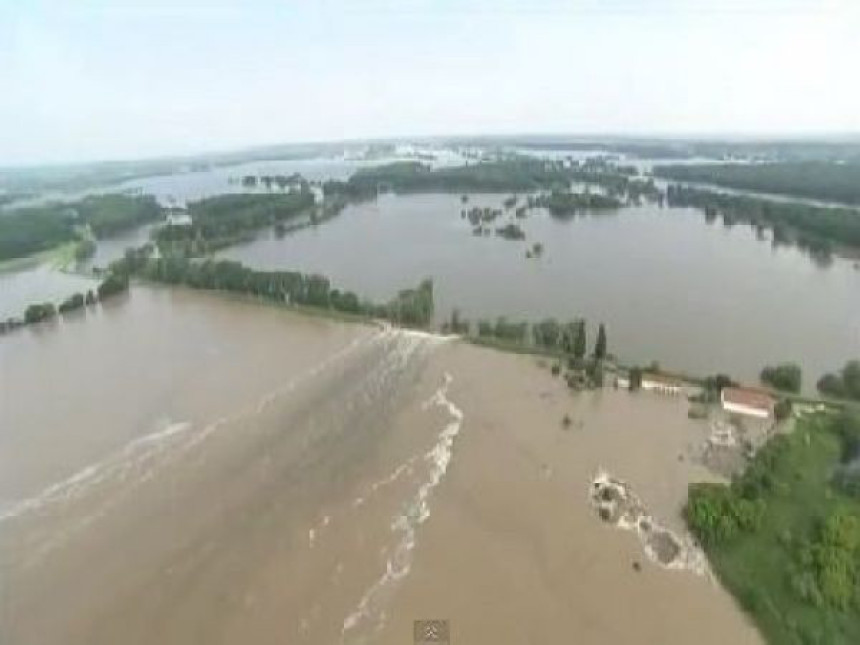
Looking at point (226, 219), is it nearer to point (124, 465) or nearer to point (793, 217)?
point (124, 465)

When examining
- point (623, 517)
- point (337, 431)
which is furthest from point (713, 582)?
point (337, 431)

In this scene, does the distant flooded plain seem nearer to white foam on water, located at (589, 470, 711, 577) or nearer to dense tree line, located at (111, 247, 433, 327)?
dense tree line, located at (111, 247, 433, 327)

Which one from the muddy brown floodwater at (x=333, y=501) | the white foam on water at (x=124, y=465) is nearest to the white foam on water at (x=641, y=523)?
the muddy brown floodwater at (x=333, y=501)

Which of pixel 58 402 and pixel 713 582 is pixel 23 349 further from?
pixel 713 582

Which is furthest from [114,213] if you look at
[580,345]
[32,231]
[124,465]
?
[580,345]

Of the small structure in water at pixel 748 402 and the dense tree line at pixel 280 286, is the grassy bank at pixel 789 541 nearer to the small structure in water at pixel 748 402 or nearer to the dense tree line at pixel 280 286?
the small structure in water at pixel 748 402

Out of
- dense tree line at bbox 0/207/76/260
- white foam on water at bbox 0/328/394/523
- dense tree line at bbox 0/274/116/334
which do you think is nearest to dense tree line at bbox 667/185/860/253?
white foam on water at bbox 0/328/394/523
